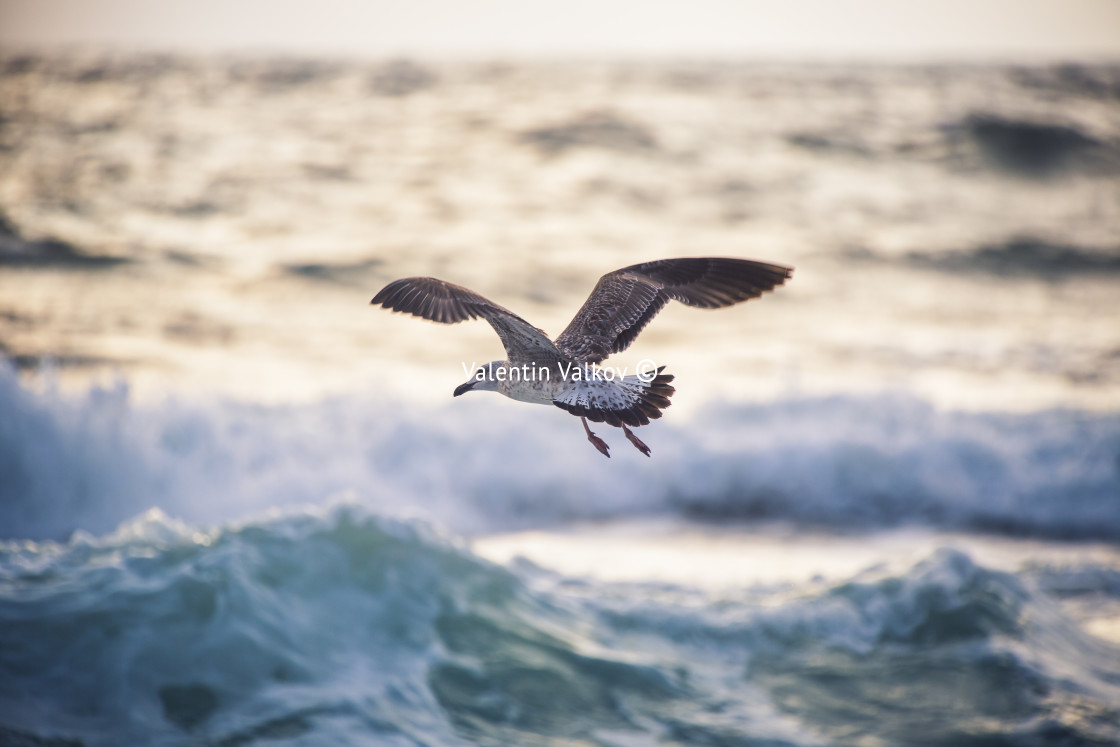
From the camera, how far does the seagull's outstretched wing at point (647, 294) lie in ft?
15.0

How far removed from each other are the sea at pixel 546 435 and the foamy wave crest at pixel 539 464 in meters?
0.05

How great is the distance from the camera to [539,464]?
13.1m

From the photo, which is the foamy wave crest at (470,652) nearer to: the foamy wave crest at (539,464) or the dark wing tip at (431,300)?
the foamy wave crest at (539,464)

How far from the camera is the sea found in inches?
316

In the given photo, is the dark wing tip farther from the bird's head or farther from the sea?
the sea

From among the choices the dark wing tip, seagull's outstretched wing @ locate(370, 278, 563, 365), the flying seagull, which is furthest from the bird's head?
the dark wing tip

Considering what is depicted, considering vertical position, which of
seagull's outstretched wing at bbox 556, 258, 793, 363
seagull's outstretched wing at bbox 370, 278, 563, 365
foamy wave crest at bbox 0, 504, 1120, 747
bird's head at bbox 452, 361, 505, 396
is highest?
seagull's outstretched wing at bbox 556, 258, 793, 363

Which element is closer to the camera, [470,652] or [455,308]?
[455,308]

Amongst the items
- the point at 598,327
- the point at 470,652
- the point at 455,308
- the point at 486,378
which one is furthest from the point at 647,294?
the point at 470,652

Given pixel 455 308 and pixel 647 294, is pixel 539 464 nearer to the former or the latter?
pixel 647 294

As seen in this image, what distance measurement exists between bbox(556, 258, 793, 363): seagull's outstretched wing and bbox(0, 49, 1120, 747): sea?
164 inches

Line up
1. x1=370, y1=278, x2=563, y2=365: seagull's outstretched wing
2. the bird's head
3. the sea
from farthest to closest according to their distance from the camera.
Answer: the sea < the bird's head < x1=370, y1=278, x2=563, y2=365: seagull's outstretched wing

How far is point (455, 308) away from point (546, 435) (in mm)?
9662

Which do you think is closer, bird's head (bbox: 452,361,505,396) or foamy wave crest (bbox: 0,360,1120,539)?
bird's head (bbox: 452,361,505,396)
